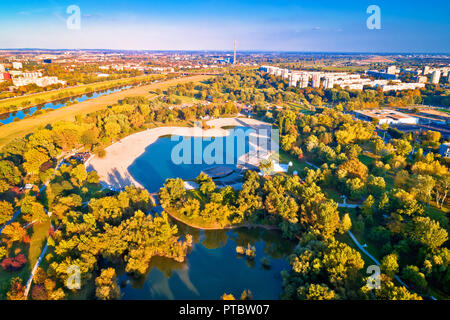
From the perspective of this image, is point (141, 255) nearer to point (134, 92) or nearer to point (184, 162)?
point (184, 162)

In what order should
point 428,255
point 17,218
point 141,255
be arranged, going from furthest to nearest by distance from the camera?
point 17,218
point 141,255
point 428,255

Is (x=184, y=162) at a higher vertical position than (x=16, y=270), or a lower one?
higher

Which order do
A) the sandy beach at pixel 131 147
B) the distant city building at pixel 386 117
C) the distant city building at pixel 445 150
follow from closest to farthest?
the sandy beach at pixel 131 147 → the distant city building at pixel 445 150 → the distant city building at pixel 386 117

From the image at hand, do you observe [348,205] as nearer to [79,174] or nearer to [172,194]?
[172,194]

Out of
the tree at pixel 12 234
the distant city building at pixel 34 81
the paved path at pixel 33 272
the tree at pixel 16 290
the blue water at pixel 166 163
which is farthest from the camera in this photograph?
the distant city building at pixel 34 81

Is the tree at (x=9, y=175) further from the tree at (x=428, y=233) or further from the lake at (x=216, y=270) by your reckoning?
the tree at (x=428, y=233)

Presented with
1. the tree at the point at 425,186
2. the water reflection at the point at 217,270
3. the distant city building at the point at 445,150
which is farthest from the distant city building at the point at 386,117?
the water reflection at the point at 217,270

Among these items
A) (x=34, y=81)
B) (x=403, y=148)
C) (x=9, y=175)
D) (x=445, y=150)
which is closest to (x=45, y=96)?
(x=34, y=81)

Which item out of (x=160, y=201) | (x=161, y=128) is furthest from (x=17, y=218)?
(x=161, y=128)
